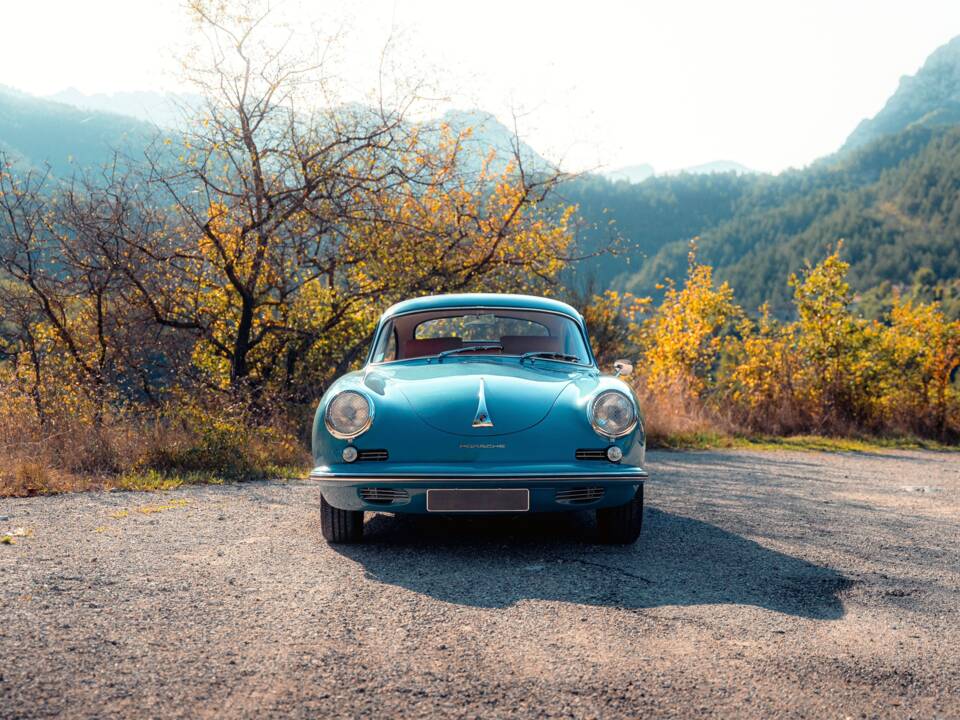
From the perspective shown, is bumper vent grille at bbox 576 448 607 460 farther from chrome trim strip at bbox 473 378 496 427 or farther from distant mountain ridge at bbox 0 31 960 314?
distant mountain ridge at bbox 0 31 960 314

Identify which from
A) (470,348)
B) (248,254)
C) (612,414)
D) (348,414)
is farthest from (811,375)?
(348,414)

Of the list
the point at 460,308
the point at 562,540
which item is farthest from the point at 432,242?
the point at 562,540

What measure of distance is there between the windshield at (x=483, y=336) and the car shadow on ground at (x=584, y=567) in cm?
114

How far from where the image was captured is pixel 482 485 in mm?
4211

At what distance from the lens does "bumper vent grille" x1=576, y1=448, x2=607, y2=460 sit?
436cm

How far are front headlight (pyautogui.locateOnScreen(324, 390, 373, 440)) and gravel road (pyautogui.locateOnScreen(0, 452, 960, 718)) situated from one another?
2.19ft

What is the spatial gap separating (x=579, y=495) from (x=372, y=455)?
1105 millimetres

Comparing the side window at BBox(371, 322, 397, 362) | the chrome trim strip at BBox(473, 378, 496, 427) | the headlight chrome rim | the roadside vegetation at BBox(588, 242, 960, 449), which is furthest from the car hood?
the roadside vegetation at BBox(588, 242, 960, 449)

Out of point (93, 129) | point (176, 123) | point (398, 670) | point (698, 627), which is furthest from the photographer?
point (93, 129)

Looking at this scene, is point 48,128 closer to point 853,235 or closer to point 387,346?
point 853,235

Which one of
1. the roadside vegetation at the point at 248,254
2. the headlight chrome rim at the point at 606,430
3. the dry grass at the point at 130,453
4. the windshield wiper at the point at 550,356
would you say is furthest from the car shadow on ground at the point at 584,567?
the roadside vegetation at the point at 248,254

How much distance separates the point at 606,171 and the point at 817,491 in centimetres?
664

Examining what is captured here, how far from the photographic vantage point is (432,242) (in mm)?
11602

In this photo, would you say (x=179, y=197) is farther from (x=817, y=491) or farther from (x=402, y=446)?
(x=817, y=491)
